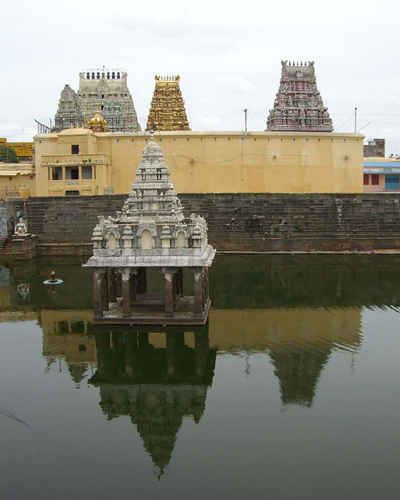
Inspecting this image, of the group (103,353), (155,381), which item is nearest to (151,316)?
(103,353)

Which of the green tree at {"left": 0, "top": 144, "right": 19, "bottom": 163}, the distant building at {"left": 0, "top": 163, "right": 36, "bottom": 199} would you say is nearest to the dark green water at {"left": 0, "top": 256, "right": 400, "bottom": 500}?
the distant building at {"left": 0, "top": 163, "right": 36, "bottom": 199}

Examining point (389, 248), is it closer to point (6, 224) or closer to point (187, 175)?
point (187, 175)

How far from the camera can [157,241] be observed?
10.4m

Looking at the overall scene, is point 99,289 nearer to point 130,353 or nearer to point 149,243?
point 149,243

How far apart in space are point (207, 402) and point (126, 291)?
11.1ft

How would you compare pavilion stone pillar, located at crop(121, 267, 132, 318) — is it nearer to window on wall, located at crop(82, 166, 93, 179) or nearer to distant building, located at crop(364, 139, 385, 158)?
window on wall, located at crop(82, 166, 93, 179)

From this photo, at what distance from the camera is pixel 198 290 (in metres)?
10.5

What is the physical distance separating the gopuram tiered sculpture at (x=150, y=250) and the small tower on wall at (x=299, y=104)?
19681 millimetres

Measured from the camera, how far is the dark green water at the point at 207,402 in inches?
223

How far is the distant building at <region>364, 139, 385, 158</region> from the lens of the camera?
43591mm

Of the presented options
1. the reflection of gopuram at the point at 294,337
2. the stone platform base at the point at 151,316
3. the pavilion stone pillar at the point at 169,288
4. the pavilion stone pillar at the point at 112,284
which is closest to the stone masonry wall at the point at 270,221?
the reflection of gopuram at the point at 294,337

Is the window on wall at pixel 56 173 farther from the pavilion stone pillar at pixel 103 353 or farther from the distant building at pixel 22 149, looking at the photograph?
the distant building at pixel 22 149

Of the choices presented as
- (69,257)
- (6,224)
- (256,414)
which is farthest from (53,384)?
(6,224)

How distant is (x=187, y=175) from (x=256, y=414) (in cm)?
1690
